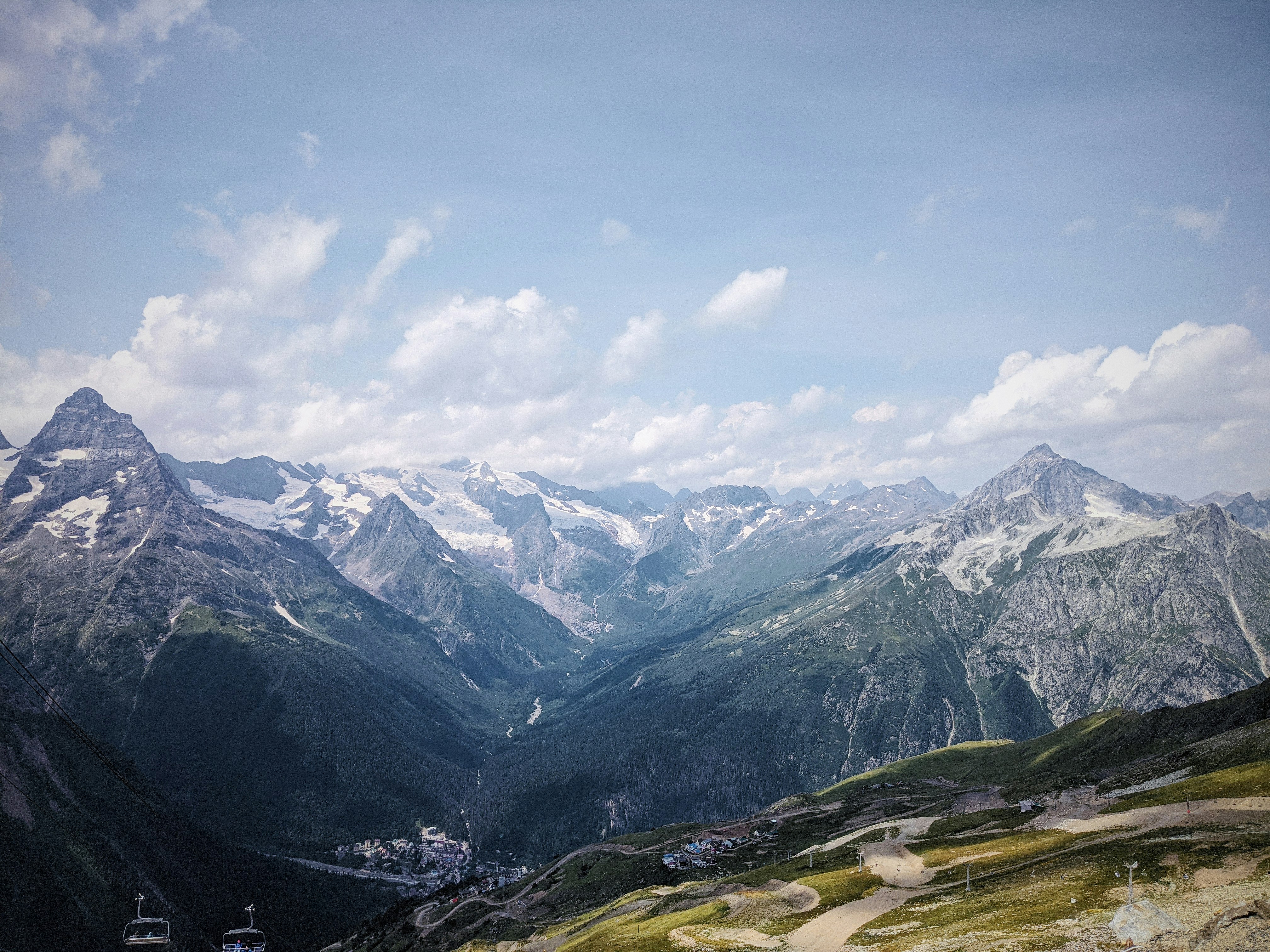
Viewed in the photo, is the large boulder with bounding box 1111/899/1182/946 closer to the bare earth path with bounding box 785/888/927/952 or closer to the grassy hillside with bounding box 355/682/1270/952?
the grassy hillside with bounding box 355/682/1270/952

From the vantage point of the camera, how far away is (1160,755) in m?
174

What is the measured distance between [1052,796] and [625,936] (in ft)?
336

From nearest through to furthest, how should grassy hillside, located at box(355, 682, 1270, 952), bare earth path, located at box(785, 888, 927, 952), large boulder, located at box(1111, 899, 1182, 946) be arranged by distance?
large boulder, located at box(1111, 899, 1182, 946)
grassy hillside, located at box(355, 682, 1270, 952)
bare earth path, located at box(785, 888, 927, 952)

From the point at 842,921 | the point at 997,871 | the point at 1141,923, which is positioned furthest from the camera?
the point at 997,871

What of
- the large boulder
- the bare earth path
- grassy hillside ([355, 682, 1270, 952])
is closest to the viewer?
the large boulder

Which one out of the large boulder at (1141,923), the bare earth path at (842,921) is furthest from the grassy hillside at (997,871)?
the large boulder at (1141,923)

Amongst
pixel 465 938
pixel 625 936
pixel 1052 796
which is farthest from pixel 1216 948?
pixel 465 938

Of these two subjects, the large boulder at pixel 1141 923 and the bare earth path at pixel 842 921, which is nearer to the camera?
the large boulder at pixel 1141 923

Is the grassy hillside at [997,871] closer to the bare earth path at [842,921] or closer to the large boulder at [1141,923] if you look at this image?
the bare earth path at [842,921]

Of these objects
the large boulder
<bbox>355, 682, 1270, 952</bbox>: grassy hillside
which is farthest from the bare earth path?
the large boulder

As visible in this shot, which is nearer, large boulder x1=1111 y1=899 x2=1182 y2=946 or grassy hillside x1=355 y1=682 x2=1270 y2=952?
large boulder x1=1111 y1=899 x2=1182 y2=946

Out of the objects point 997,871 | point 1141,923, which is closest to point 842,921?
point 997,871

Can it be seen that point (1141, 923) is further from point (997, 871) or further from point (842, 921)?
point (997, 871)

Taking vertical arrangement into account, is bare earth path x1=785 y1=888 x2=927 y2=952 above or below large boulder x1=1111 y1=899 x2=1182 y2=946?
below
